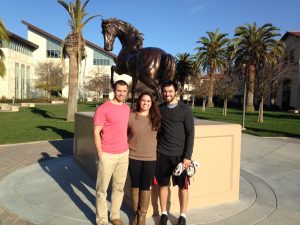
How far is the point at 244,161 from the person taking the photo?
841 centimetres

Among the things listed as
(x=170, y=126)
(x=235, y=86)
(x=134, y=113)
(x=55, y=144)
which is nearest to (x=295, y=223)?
(x=170, y=126)

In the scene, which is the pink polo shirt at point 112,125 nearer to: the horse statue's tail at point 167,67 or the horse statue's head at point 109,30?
the horse statue's tail at point 167,67

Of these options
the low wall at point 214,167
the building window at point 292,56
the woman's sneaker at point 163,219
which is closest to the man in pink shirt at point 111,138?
the woman's sneaker at point 163,219

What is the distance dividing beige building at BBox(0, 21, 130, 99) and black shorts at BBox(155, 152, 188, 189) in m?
49.3

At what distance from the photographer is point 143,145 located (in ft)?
12.3

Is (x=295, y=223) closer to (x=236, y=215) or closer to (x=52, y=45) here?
(x=236, y=215)

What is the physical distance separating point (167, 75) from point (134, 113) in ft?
6.78

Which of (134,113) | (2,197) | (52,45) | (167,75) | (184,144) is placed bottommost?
(2,197)

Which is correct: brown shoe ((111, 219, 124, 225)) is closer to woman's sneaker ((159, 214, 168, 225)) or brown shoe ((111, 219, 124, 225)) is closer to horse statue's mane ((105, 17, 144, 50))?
woman's sneaker ((159, 214, 168, 225))

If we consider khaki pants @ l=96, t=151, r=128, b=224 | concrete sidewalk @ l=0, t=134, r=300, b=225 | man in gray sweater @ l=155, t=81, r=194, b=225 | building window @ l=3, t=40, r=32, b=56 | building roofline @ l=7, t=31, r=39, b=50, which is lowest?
concrete sidewalk @ l=0, t=134, r=300, b=225

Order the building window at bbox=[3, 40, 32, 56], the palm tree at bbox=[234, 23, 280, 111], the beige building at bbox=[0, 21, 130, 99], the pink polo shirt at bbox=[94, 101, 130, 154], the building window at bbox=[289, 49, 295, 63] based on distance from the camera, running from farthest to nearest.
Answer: the beige building at bbox=[0, 21, 130, 99] < the building window at bbox=[3, 40, 32, 56] < the building window at bbox=[289, 49, 295, 63] < the palm tree at bbox=[234, 23, 280, 111] < the pink polo shirt at bbox=[94, 101, 130, 154]

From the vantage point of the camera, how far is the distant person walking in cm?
375

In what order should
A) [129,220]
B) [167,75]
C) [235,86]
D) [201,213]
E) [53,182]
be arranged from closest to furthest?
[129,220], [201,213], [167,75], [53,182], [235,86]

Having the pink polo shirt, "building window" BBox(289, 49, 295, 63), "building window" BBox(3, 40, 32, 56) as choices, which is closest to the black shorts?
the pink polo shirt
